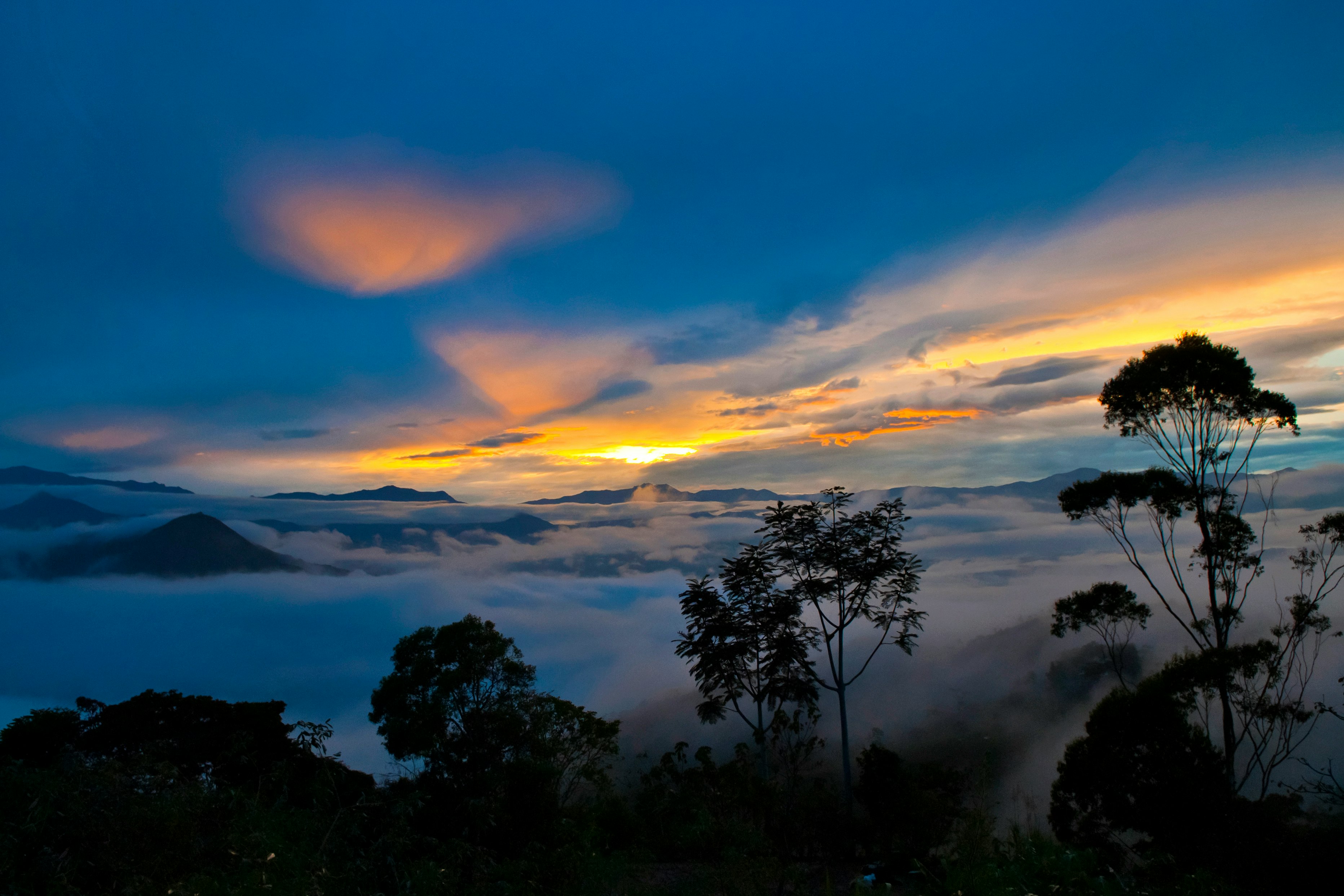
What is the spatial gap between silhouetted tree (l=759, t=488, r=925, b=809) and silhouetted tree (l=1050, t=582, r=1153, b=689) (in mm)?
5624

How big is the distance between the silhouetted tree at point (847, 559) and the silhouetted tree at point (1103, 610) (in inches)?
221

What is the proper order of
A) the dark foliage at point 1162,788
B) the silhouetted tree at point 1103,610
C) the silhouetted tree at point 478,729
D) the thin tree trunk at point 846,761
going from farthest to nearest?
1. the thin tree trunk at point 846,761
2. the silhouetted tree at point 1103,610
3. the silhouetted tree at point 478,729
4. the dark foliage at point 1162,788

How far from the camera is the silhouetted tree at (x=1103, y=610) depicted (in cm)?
2455

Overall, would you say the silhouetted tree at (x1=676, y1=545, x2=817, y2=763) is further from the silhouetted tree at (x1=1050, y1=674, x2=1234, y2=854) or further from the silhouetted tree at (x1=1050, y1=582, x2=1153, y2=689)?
the silhouetted tree at (x1=1050, y1=582, x2=1153, y2=689)

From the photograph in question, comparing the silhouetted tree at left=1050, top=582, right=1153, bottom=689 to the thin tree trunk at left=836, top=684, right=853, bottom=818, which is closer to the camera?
the silhouetted tree at left=1050, top=582, right=1153, bottom=689

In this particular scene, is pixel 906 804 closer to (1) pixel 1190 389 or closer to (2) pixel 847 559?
(2) pixel 847 559

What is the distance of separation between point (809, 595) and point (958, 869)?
66.2ft

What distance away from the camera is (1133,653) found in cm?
7138

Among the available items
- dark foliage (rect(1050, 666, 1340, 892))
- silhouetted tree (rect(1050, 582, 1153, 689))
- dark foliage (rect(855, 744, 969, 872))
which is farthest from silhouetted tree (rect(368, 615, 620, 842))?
silhouetted tree (rect(1050, 582, 1153, 689))

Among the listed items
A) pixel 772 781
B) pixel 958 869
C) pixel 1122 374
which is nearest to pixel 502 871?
pixel 958 869

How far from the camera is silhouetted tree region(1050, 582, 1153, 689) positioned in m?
24.5

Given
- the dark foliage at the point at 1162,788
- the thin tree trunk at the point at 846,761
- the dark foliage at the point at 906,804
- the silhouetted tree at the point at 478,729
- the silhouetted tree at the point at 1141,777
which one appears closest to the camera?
the dark foliage at the point at 1162,788

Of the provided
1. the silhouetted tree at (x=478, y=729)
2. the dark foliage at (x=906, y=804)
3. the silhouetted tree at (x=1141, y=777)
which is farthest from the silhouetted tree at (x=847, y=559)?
the silhouetted tree at (x=478, y=729)

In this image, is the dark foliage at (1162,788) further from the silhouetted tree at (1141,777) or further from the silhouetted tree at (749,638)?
the silhouetted tree at (749,638)
